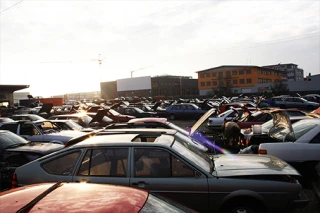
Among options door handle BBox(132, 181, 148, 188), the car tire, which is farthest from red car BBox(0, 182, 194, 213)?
the car tire

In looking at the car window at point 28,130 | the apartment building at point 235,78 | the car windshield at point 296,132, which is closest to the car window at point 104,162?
the car windshield at point 296,132

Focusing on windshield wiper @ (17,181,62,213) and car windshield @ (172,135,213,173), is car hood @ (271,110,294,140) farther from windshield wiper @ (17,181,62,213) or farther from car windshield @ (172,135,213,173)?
windshield wiper @ (17,181,62,213)

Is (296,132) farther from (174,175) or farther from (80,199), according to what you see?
(80,199)

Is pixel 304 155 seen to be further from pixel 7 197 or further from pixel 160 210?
pixel 7 197

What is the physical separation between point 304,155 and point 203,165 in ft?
9.88

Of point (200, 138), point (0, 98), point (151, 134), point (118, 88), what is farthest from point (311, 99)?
point (118, 88)

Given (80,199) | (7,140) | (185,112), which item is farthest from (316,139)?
(185,112)

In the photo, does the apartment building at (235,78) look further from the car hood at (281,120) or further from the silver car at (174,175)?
the silver car at (174,175)

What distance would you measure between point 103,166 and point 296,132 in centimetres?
486

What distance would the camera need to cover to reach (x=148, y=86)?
9375 centimetres

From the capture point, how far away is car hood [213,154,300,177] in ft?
13.8

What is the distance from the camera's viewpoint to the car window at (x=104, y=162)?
13.9 feet

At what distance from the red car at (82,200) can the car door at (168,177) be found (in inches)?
62.1

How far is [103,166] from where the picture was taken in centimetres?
430
